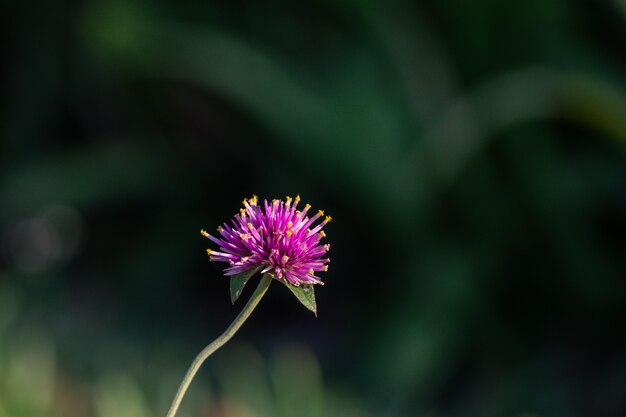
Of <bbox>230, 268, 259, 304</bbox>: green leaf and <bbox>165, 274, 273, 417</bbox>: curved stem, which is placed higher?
<bbox>230, 268, 259, 304</bbox>: green leaf

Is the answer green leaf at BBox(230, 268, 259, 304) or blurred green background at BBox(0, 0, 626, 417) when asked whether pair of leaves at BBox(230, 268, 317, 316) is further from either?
A: blurred green background at BBox(0, 0, 626, 417)

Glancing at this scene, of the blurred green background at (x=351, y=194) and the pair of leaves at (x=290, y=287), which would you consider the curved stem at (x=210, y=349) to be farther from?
the blurred green background at (x=351, y=194)

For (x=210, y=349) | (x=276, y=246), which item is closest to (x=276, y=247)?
(x=276, y=246)

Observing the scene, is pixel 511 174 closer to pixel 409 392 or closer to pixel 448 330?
pixel 448 330

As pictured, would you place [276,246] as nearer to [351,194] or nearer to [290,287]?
[290,287]

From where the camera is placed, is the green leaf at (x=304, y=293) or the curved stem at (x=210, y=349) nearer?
the curved stem at (x=210, y=349)

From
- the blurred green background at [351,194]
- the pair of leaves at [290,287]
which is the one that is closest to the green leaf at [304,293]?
the pair of leaves at [290,287]

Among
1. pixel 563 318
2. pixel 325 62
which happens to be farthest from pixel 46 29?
pixel 563 318

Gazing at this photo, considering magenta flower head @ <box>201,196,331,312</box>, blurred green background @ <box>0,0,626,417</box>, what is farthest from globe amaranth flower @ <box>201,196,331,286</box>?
blurred green background @ <box>0,0,626,417</box>
